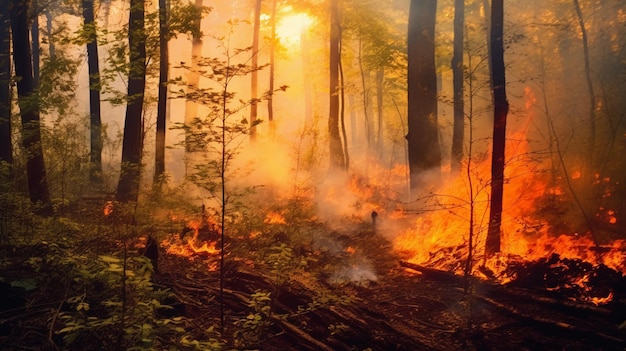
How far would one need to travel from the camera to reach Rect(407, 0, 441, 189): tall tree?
35.2 ft

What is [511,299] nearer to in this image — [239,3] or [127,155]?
[127,155]

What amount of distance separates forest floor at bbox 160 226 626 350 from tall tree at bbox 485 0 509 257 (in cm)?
133

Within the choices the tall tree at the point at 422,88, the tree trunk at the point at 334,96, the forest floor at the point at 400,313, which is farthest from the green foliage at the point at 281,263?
the tree trunk at the point at 334,96

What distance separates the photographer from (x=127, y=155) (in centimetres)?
1159

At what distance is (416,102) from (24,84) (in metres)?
10.8

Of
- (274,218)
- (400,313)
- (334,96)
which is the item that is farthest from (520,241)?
(334,96)

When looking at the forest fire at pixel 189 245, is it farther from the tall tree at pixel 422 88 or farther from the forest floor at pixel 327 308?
the tall tree at pixel 422 88

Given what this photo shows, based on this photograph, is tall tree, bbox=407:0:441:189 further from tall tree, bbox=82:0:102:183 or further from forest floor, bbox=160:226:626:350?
tall tree, bbox=82:0:102:183

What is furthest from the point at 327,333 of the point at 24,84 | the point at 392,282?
the point at 24,84

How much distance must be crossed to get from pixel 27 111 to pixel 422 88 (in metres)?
10.8

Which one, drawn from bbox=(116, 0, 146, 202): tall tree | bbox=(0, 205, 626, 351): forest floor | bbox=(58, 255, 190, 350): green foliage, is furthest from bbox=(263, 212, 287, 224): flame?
bbox=(58, 255, 190, 350): green foliage

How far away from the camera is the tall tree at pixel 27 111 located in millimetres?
9805

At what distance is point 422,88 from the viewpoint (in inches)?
424

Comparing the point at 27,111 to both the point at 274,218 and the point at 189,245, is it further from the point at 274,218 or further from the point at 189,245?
the point at 274,218
